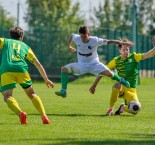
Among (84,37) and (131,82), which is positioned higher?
(84,37)

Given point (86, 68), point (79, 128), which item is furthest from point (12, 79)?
point (86, 68)

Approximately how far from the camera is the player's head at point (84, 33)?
15.2 metres

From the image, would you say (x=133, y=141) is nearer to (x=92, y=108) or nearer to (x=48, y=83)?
(x=48, y=83)

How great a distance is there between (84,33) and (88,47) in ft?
1.61

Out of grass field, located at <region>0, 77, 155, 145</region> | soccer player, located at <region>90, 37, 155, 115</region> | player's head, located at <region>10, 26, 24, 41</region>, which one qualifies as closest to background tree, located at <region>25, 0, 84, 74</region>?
grass field, located at <region>0, 77, 155, 145</region>

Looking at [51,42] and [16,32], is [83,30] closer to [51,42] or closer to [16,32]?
[16,32]

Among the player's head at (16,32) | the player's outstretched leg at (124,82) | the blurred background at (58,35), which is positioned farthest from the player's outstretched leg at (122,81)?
the blurred background at (58,35)

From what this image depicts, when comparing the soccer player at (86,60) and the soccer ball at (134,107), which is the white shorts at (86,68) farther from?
the soccer ball at (134,107)

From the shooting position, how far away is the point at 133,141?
1002 cm

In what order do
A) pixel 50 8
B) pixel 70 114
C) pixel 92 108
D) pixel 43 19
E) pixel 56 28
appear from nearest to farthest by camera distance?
1. pixel 70 114
2. pixel 92 108
3. pixel 56 28
4. pixel 43 19
5. pixel 50 8

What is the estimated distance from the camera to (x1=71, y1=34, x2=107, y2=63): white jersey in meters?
15.6

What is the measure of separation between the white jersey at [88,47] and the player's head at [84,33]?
0.12 m

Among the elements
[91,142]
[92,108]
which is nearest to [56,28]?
[92,108]

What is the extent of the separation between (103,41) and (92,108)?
2.34m
